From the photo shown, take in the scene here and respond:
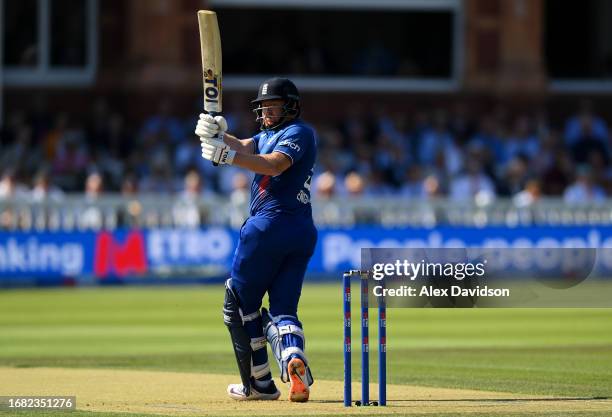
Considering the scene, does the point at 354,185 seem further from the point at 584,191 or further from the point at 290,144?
the point at 290,144

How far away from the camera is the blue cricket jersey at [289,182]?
988cm

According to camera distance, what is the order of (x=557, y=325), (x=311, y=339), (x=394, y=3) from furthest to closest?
(x=394, y=3) < (x=557, y=325) < (x=311, y=339)

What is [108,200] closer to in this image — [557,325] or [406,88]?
[557,325]

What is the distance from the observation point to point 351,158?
27094mm

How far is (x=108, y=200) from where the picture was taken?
23594 millimetres

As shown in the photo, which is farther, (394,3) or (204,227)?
(394,3)

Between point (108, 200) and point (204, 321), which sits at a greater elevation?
point (108, 200)

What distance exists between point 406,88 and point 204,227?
1018cm

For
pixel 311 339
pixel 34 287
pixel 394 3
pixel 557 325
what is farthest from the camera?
pixel 394 3

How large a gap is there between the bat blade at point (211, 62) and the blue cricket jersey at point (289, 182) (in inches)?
21.1

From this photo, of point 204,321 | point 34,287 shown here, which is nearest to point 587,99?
point 34,287

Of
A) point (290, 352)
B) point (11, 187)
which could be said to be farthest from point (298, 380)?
point (11, 187)

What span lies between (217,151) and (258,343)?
1.52 metres

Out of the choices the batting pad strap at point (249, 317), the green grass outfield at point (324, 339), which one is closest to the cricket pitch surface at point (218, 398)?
the green grass outfield at point (324, 339)
